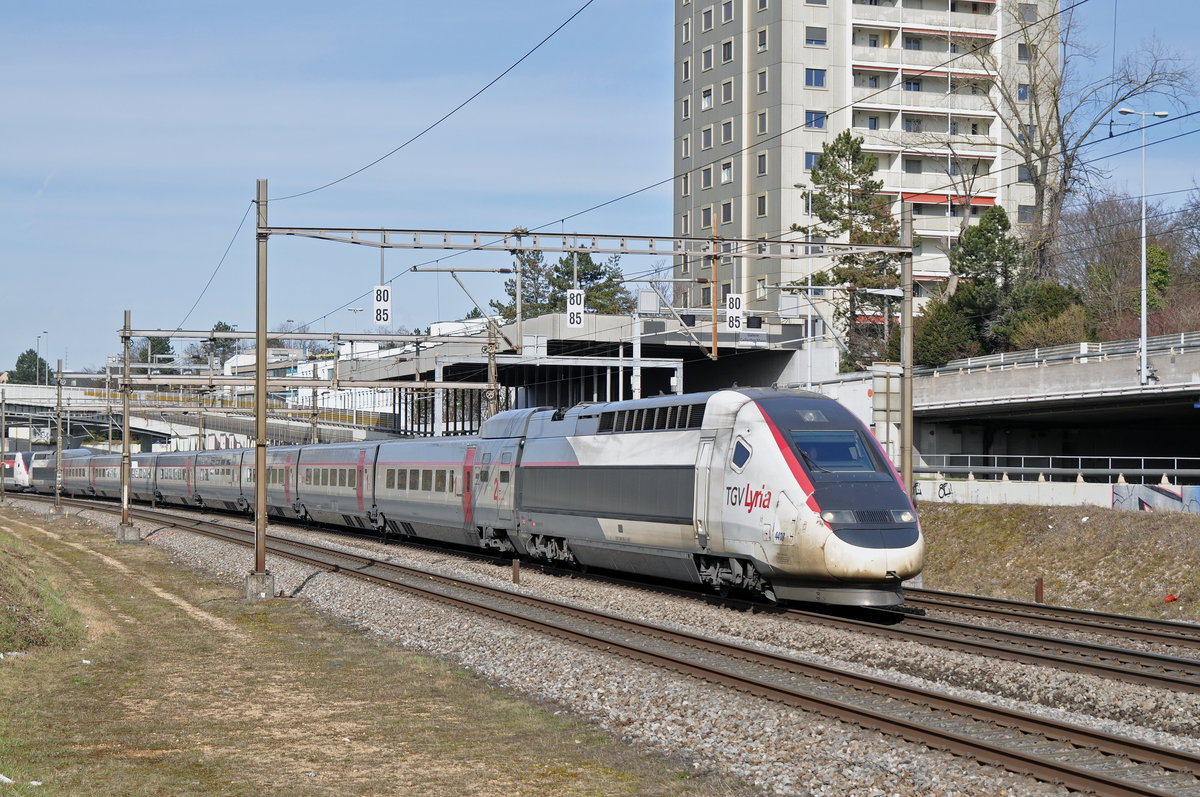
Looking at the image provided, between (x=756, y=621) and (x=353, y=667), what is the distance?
6.56 m

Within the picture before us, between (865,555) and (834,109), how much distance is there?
6791cm

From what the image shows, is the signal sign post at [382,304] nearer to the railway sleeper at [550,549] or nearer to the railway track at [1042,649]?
the railway sleeper at [550,549]

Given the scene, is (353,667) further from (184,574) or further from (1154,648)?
(184,574)

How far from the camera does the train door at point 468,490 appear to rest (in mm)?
31812

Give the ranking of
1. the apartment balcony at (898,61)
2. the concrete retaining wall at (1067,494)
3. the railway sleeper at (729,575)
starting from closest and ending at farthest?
the railway sleeper at (729,575) → the concrete retaining wall at (1067,494) → the apartment balcony at (898,61)

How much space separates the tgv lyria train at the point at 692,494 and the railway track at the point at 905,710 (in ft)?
8.21

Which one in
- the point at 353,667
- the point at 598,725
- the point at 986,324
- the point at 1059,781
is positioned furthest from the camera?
the point at 986,324

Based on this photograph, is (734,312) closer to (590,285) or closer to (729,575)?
(729,575)

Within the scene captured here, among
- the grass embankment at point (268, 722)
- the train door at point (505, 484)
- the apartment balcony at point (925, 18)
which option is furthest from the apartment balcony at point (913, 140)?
the grass embankment at point (268, 722)

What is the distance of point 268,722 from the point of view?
496 inches

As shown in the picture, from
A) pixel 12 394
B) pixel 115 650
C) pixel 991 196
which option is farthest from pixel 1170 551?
pixel 12 394

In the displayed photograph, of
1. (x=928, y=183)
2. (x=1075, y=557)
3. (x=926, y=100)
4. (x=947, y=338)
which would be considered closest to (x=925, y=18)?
(x=926, y=100)

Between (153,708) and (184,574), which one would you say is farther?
(184,574)

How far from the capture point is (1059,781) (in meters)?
9.82
